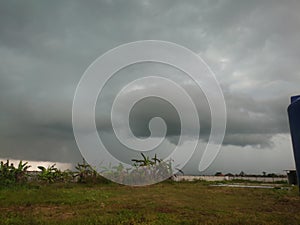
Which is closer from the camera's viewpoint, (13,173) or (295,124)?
(295,124)

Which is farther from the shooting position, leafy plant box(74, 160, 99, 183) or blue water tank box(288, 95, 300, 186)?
leafy plant box(74, 160, 99, 183)

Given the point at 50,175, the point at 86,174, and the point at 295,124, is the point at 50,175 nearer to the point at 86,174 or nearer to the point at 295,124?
the point at 86,174

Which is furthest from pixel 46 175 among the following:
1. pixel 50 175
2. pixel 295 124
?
pixel 295 124

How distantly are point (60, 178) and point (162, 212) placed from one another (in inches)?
510

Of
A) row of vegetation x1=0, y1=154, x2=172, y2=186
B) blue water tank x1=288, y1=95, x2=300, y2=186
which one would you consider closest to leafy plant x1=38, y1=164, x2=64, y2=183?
row of vegetation x1=0, y1=154, x2=172, y2=186

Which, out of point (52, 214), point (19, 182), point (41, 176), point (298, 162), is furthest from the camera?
point (41, 176)

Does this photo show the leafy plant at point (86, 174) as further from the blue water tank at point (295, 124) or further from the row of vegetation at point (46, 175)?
the blue water tank at point (295, 124)

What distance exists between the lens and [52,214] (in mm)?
6328

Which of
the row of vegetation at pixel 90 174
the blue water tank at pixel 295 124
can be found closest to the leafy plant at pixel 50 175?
the row of vegetation at pixel 90 174

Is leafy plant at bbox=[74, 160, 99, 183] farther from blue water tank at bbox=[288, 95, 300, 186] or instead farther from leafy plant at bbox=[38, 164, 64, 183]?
blue water tank at bbox=[288, 95, 300, 186]

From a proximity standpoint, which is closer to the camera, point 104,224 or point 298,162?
point 298,162

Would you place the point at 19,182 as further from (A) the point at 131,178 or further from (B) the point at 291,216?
(B) the point at 291,216

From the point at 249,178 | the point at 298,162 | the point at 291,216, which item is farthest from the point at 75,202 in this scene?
the point at 249,178

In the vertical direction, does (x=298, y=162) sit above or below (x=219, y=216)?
above
